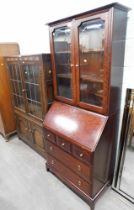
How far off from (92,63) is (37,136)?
1448mm

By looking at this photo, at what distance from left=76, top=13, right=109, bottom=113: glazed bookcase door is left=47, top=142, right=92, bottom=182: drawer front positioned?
0.59 m

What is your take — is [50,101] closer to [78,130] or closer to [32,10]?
[78,130]

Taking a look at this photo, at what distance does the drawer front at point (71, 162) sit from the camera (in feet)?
5.12

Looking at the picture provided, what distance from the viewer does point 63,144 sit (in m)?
1.72

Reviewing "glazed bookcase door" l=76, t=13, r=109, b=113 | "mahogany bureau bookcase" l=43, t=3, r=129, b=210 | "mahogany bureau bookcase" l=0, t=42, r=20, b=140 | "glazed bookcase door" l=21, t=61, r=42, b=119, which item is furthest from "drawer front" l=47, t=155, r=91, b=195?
"mahogany bureau bookcase" l=0, t=42, r=20, b=140

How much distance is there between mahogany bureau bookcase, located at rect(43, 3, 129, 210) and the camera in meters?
1.34

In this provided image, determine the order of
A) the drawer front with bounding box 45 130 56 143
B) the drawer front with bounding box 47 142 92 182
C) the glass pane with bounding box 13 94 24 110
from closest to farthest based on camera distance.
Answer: the drawer front with bounding box 47 142 92 182, the drawer front with bounding box 45 130 56 143, the glass pane with bounding box 13 94 24 110

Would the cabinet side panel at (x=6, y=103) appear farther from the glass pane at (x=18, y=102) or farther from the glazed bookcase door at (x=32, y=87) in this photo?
the glazed bookcase door at (x=32, y=87)

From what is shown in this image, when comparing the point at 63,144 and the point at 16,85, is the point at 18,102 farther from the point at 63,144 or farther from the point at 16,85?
the point at 63,144

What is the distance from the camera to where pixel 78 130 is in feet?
5.25

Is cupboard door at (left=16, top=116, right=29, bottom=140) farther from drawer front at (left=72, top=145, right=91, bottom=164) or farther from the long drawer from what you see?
drawer front at (left=72, top=145, right=91, bottom=164)

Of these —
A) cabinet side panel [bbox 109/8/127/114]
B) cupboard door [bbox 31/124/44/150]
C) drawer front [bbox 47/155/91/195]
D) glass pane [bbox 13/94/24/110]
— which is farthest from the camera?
glass pane [bbox 13/94/24/110]

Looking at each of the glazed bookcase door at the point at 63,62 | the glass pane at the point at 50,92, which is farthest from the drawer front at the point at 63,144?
the glass pane at the point at 50,92

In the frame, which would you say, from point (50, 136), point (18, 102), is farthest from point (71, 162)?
point (18, 102)
